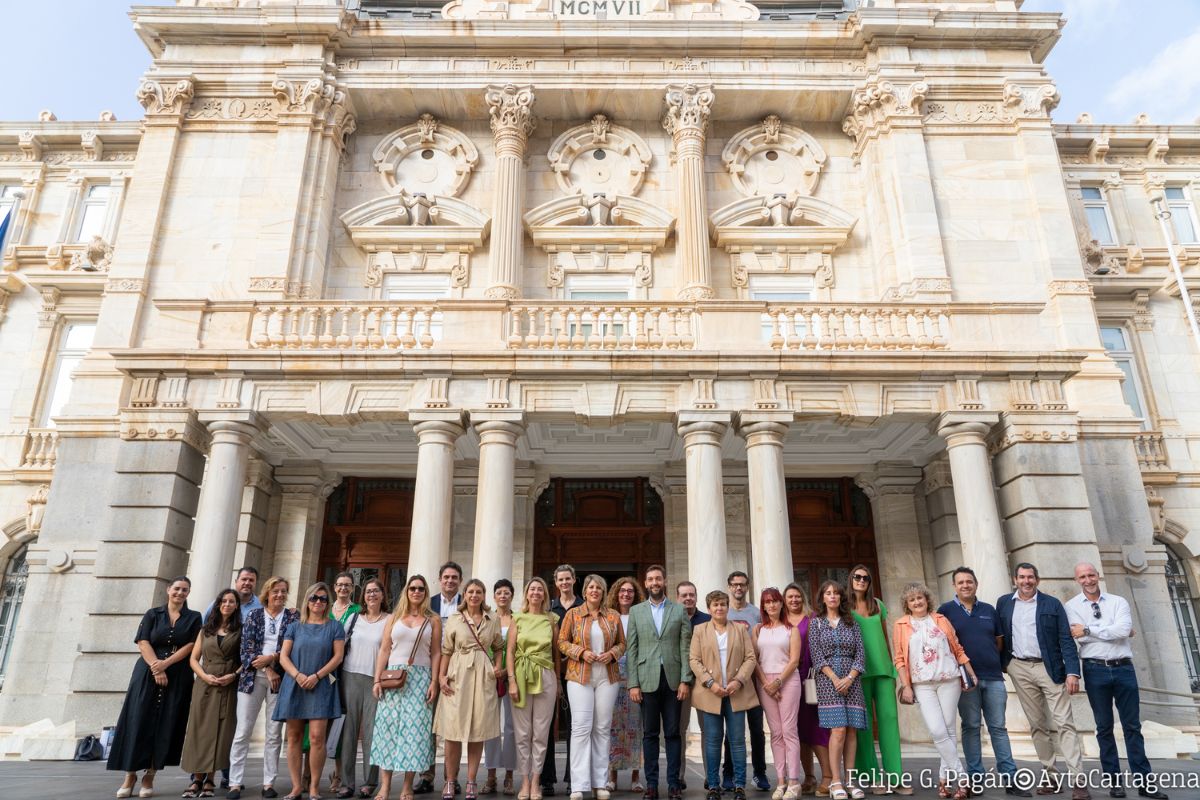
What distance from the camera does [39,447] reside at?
60.9ft

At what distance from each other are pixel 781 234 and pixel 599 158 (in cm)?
471

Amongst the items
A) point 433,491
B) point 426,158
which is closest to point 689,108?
point 426,158

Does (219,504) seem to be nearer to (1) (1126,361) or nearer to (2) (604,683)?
(2) (604,683)

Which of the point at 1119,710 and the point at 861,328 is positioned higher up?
the point at 861,328

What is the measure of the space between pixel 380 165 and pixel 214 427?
8.46 meters

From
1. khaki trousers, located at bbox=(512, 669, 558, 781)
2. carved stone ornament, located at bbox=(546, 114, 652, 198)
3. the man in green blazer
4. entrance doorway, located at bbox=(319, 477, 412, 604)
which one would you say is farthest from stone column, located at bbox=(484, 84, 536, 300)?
khaki trousers, located at bbox=(512, 669, 558, 781)

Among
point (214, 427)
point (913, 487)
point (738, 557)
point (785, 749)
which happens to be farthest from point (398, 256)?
point (785, 749)

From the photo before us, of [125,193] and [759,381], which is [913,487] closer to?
[759,381]

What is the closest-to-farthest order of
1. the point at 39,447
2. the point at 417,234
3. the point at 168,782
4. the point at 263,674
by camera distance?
the point at 263,674 → the point at 168,782 → the point at 417,234 → the point at 39,447

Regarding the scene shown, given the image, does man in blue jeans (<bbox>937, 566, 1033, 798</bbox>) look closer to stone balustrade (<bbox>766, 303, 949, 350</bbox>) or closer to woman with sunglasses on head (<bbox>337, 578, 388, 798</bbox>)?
woman with sunglasses on head (<bbox>337, 578, 388, 798</bbox>)

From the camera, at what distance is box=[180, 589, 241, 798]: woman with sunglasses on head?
7.65m

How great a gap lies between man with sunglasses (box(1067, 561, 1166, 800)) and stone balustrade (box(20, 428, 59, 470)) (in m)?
20.1

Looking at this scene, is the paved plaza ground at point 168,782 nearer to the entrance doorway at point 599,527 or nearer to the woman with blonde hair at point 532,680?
the woman with blonde hair at point 532,680

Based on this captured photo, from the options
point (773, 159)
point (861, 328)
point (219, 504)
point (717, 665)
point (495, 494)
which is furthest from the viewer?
point (773, 159)
